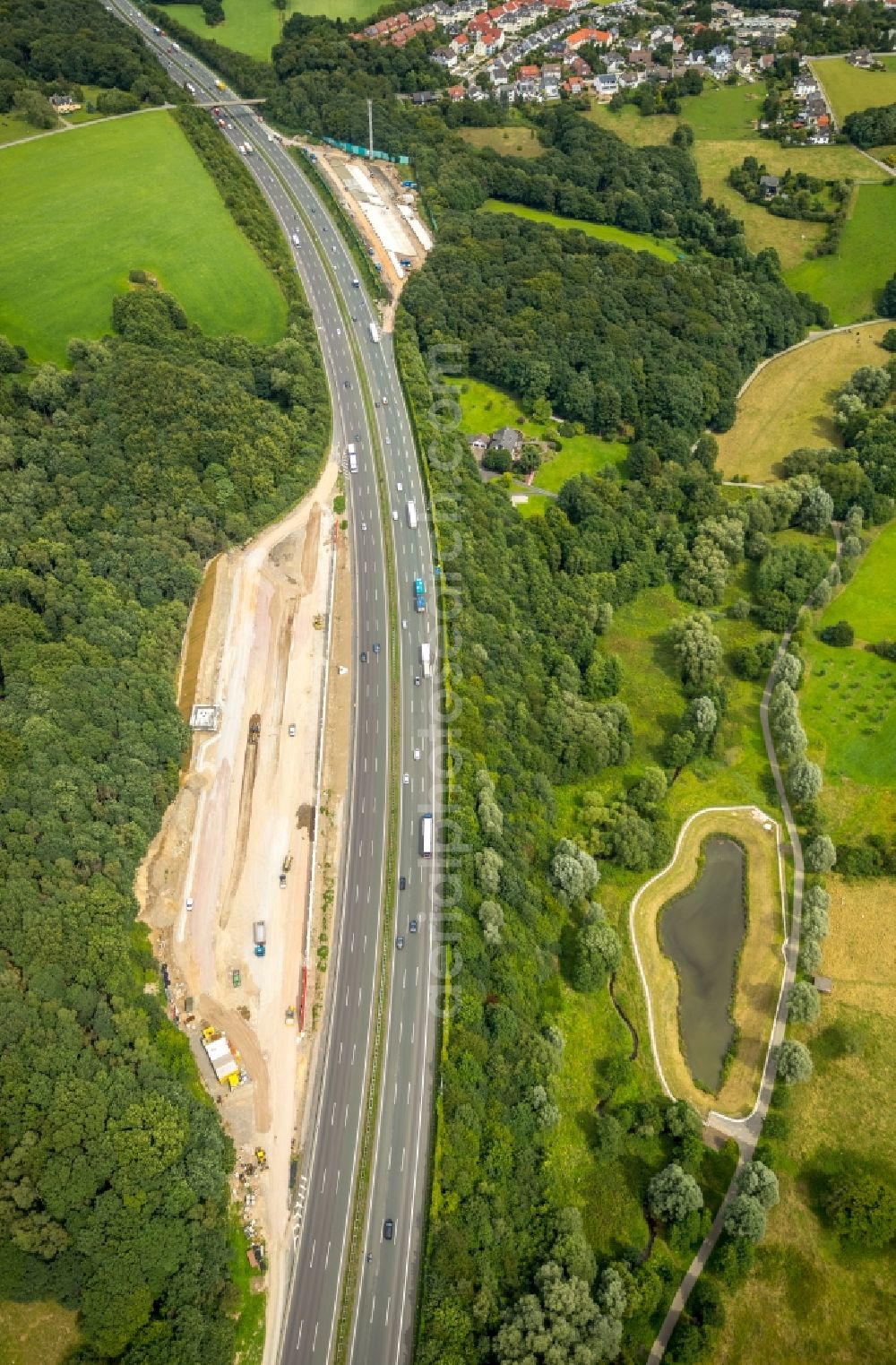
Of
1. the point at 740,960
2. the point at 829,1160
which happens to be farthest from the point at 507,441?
the point at 829,1160

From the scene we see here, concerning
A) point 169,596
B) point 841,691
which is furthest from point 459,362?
point 841,691

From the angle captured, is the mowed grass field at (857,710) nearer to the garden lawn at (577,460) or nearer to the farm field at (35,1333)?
the garden lawn at (577,460)

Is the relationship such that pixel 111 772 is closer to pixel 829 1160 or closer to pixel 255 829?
pixel 255 829

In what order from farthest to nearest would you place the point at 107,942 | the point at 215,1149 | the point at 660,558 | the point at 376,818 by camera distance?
the point at 660,558 → the point at 376,818 → the point at 107,942 → the point at 215,1149

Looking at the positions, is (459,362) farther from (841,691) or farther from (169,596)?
(841,691)

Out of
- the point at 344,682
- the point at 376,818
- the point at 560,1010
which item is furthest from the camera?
the point at 344,682

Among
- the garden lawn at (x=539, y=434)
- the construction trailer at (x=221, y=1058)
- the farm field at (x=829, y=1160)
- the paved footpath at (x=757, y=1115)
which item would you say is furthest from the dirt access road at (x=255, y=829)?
the farm field at (x=829, y=1160)
